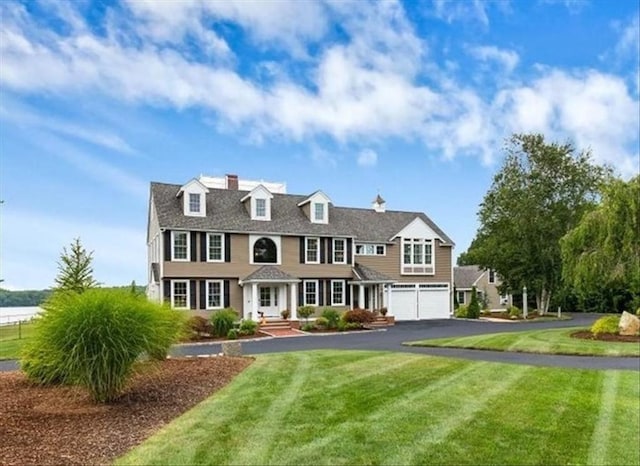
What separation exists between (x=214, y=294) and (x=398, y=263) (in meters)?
12.5

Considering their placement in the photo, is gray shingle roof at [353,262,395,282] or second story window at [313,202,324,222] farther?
second story window at [313,202,324,222]

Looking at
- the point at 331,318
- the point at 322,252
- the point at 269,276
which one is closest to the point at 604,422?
the point at 331,318

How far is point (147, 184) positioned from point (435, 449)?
87.5 ft

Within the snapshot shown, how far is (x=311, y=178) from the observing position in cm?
3262

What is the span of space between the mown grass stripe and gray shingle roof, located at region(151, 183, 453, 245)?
19968mm

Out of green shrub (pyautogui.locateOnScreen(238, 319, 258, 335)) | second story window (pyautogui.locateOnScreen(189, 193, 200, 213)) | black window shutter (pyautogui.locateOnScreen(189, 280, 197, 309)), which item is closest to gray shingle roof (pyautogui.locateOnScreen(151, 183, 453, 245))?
second story window (pyautogui.locateOnScreen(189, 193, 200, 213))

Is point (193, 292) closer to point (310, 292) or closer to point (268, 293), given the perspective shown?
point (268, 293)

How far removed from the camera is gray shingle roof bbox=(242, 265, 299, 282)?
2642 centimetres

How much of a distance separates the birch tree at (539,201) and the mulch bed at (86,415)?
96.3 feet

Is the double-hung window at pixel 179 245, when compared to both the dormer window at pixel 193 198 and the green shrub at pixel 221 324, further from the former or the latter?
the green shrub at pixel 221 324

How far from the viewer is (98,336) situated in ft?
22.7

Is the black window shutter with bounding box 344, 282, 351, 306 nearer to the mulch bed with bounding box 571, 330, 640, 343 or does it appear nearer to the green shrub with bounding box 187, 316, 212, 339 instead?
the green shrub with bounding box 187, 316, 212, 339

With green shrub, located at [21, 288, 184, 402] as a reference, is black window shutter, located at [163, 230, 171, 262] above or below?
above

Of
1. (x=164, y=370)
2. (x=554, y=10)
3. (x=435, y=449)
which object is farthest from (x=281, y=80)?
(x=435, y=449)
